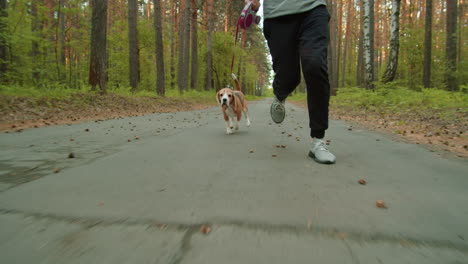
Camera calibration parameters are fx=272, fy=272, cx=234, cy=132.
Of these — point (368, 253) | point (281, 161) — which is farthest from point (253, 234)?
point (281, 161)

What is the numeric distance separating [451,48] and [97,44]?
17.3 m

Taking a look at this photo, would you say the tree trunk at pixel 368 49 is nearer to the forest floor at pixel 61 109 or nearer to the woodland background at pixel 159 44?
the woodland background at pixel 159 44

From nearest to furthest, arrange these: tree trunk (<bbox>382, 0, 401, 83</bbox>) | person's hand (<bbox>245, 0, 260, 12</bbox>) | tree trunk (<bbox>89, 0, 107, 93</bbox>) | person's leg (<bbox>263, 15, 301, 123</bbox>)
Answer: person's leg (<bbox>263, 15, 301, 123</bbox>)
person's hand (<bbox>245, 0, 260, 12</bbox>)
tree trunk (<bbox>89, 0, 107, 93</bbox>)
tree trunk (<bbox>382, 0, 401, 83</bbox>)

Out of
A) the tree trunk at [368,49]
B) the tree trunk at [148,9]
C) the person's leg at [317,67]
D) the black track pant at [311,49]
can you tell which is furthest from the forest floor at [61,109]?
the tree trunk at [148,9]

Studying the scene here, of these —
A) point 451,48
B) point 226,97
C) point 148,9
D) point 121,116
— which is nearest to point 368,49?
point 451,48

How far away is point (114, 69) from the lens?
69.3 feet

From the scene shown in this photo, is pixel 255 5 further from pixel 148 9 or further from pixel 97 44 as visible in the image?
pixel 148 9

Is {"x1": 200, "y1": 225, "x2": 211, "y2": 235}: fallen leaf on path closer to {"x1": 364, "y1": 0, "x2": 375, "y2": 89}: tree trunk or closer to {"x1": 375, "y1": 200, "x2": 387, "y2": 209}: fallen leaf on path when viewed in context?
{"x1": 375, "y1": 200, "x2": 387, "y2": 209}: fallen leaf on path

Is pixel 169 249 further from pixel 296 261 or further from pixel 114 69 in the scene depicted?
pixel 114 69

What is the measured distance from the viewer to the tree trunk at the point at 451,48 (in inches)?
557

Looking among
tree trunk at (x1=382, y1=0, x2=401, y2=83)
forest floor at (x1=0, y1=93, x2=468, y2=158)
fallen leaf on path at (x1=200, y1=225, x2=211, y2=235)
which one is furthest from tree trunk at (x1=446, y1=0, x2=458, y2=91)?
fallen leaf on path at (x1=200, y1=225, x2=211, y2=235)

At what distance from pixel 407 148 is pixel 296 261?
3.01 metres

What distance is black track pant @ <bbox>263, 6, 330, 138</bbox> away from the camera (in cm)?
273

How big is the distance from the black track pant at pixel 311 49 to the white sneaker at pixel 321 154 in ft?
0.29
